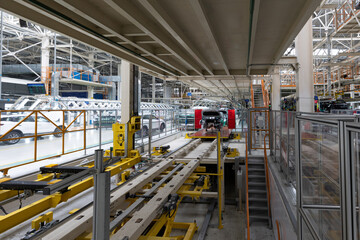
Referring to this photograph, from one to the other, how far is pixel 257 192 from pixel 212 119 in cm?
652

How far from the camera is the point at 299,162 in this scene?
2.34 metres

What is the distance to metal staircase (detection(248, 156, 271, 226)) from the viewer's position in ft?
19.8

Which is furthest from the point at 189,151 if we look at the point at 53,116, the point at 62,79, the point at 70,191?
the point at 62,79

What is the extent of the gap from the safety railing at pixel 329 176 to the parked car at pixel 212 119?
8.38m

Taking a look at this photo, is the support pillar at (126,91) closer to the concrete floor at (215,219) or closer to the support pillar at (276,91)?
the concrete floor at (215,219)

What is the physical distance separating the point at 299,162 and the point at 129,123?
230 inches

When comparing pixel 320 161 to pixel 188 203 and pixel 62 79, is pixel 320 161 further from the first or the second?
pixel 62 79

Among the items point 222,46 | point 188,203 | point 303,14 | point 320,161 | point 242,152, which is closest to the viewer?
point 320,161

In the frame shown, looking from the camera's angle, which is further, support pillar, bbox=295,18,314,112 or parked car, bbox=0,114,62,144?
parked car, bbox=0,114,62,144

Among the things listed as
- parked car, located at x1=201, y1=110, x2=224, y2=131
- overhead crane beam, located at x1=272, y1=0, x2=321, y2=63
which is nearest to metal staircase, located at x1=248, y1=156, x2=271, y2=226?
overhead crane beam, located at x1=272, y1=0, x2=321, y2=63

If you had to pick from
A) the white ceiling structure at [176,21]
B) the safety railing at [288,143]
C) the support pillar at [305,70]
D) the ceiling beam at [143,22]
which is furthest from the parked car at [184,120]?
the safety railing at [288,143]

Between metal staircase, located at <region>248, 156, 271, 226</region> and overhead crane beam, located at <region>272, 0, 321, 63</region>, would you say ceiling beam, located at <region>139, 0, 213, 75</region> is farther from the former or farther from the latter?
metal staircase, located at <region>248, 156, 271, 226</region>

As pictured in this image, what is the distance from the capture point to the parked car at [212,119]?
1206 centimetres

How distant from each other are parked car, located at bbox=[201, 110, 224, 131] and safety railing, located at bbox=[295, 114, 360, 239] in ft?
27.5
